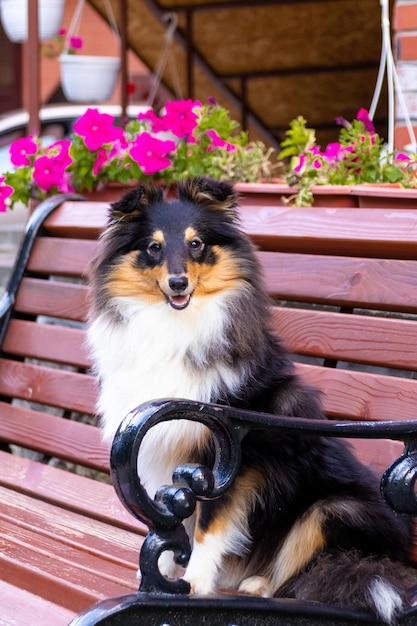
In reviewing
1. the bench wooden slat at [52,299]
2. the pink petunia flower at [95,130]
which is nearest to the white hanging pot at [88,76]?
the pink petunia flower at [95,130]

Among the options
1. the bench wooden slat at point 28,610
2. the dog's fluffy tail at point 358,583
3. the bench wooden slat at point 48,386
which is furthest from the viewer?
the bench wooden slat at point 48,386

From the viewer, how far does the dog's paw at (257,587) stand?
2461 mm

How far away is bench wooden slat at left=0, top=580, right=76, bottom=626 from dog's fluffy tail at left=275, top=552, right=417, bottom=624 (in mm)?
548

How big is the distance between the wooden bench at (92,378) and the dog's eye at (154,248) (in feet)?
1.91

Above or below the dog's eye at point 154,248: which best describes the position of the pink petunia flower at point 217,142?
above

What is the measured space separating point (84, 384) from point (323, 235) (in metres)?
1.08

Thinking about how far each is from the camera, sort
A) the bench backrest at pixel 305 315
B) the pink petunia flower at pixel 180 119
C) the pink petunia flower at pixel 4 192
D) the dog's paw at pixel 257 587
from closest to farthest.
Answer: the dog's paw at pixel 257 587 → the bench backrest at pixel 305 315 → the pink petunia flower at pixel 180 119 → the pink petunia flower at pixel 4 192

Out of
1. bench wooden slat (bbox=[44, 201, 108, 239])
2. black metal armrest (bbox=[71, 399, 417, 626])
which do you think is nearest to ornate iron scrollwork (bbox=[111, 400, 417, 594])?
black metal armrest (bbox=[71, 399, 417, 626])

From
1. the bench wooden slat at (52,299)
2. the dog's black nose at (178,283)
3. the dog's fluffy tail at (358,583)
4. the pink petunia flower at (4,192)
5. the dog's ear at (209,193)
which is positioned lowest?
the dog's fluffy tail at (358,583)

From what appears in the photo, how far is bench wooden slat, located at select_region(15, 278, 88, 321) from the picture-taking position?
3564mm

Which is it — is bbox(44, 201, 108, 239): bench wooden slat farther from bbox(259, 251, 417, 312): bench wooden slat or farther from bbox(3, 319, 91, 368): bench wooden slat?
bbox(259, 251, 417, 312): bench wooden slat

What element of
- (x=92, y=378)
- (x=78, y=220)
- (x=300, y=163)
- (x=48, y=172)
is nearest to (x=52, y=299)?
(x=78, y=220)

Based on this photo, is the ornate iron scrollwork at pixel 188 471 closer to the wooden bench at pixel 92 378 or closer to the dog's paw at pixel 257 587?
the wooden bench at pixel 92 378

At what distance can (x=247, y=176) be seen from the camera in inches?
150
